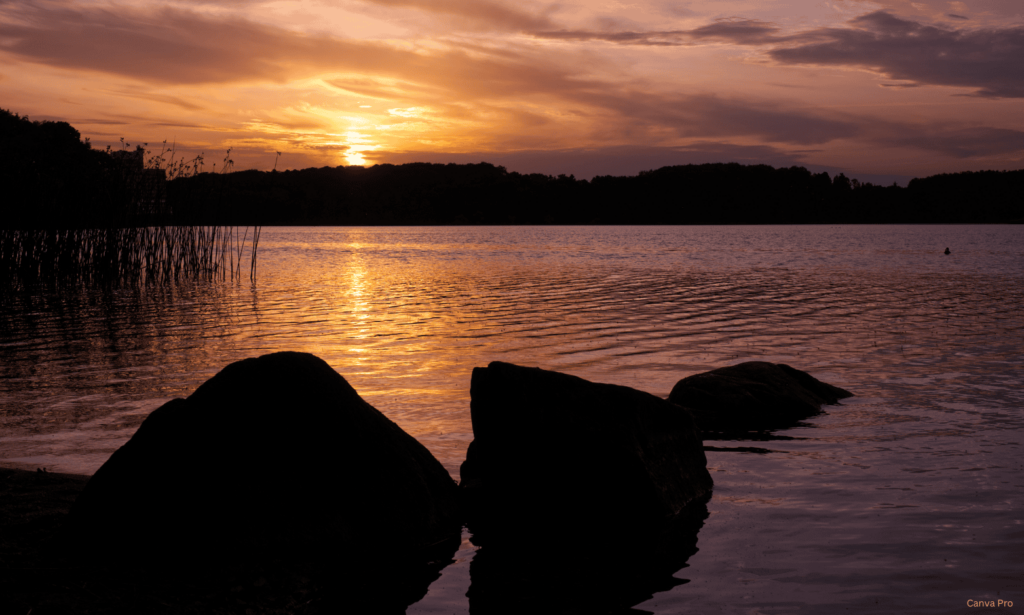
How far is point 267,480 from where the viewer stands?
523cm

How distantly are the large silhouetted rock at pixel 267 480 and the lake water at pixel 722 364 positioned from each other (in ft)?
Answer: 2.52

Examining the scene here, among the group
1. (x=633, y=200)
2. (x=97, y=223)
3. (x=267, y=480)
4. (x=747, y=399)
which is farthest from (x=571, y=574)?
(x=633, y=200)

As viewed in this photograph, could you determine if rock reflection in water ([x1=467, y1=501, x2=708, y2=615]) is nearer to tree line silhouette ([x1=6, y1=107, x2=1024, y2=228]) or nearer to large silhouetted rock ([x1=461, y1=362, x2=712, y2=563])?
large silhouetted rock ([x1=461, y1=362, x2=712, y2=563])

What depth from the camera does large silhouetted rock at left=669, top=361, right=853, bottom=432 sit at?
30.5 ft

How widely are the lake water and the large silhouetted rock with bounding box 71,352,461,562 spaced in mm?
769

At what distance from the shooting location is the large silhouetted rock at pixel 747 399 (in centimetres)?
930

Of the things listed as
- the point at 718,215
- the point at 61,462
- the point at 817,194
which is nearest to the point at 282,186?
the point at 718,215

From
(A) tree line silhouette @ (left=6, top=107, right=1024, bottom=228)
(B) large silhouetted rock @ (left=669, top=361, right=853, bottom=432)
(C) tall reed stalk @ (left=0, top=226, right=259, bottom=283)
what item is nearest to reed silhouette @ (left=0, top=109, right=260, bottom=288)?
(C) tall reed stalk @ (left=0, top=226, right=259, bottom=283)

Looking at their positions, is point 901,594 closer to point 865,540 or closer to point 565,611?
point 865,540

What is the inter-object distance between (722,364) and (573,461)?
6.95 metres

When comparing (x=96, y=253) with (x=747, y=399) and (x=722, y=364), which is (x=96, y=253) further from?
(x=747, y=399)

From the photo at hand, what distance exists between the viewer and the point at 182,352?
46.9 feet

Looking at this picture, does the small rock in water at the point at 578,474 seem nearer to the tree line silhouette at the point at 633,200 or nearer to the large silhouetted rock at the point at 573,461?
the large silhouetted rock at the point at 573,461

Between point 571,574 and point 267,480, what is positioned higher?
point 267,480
